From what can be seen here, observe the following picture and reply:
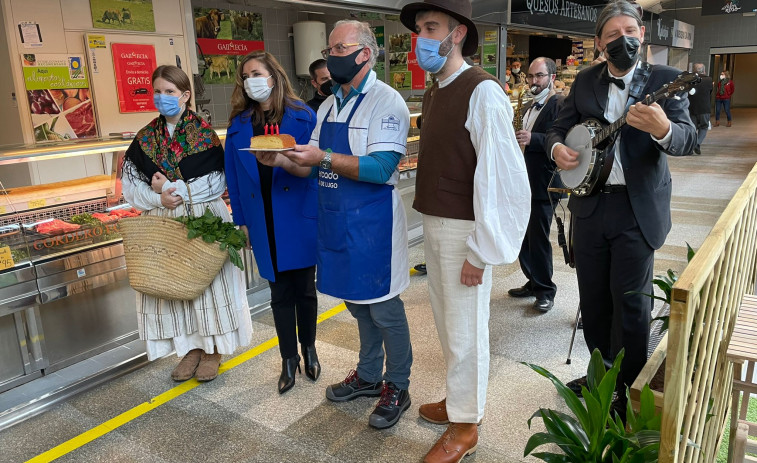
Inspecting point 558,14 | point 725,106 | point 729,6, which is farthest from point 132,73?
point 725,106

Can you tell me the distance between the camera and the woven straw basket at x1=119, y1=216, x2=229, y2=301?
3.00m

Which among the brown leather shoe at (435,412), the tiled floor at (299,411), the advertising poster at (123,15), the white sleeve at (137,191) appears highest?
the advertising poster at (123,15)

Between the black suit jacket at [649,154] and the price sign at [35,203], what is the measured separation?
9.75ft

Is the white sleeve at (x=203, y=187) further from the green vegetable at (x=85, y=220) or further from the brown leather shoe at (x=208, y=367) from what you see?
the brown leather shoe at (x=208, y=367)

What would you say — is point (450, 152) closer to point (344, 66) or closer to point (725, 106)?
point (344, 66)

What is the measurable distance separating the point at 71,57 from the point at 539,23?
5.31 m

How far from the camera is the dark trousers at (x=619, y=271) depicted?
2533 mm

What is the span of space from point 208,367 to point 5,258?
121cm

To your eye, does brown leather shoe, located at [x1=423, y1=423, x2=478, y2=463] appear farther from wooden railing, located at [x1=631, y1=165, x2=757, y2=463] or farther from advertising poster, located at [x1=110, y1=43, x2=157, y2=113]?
advertising poster, located at [x1=110, y1=43, x2=157, y2=113]

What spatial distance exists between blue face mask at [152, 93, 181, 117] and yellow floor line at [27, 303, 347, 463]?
1.50m

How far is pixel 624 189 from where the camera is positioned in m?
2.51

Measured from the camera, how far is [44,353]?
3387 millimetres

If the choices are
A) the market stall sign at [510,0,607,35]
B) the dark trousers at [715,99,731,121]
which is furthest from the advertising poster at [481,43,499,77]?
the dark trousers at [715,99,731,121]

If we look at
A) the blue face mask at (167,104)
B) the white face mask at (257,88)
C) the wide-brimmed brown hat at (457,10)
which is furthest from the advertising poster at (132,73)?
the wide-brimmed brown hat at (457,10)
